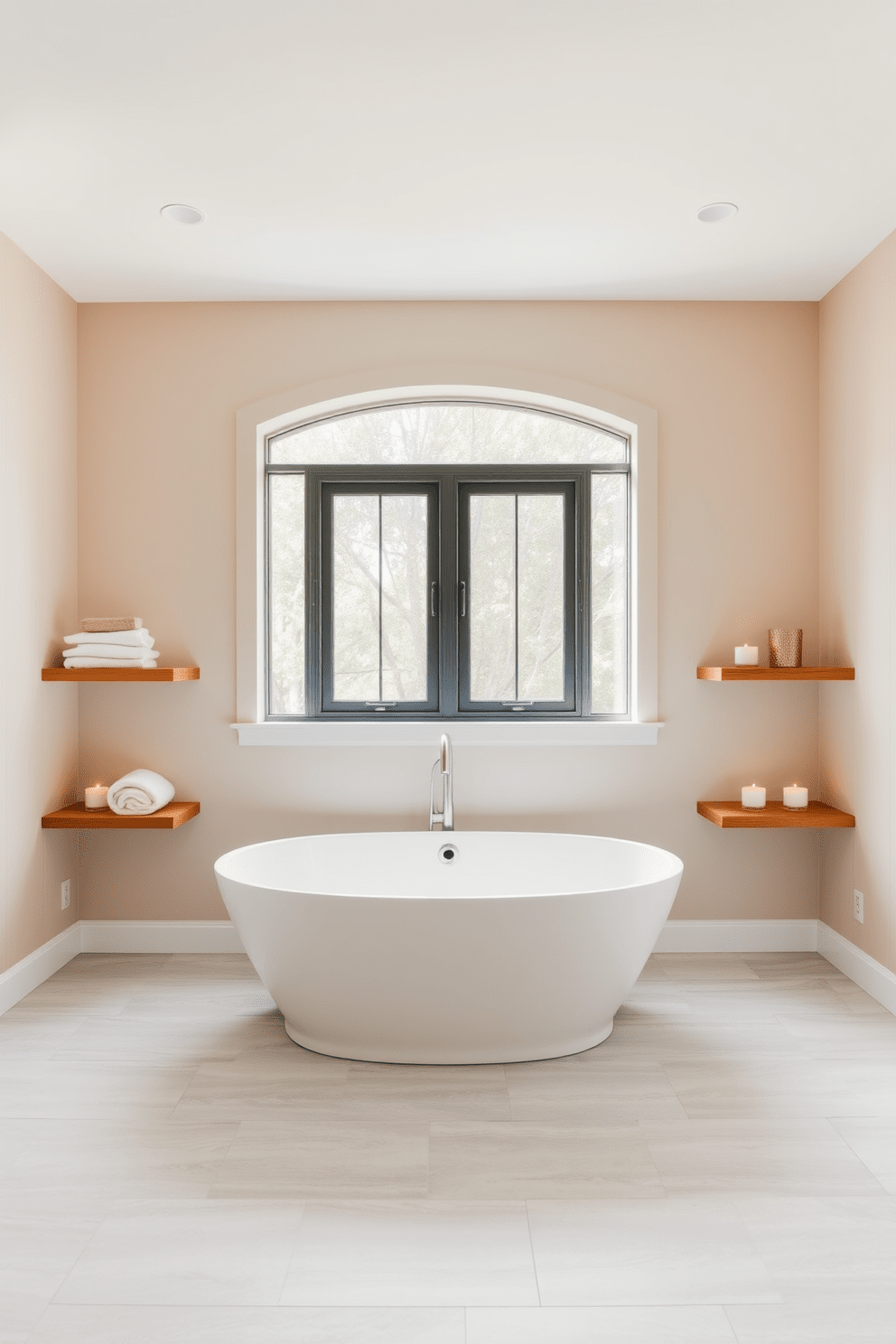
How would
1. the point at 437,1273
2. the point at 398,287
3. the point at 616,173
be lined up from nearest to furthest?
the point at 437,1273 → the point at 616,173 → the point at 398,287

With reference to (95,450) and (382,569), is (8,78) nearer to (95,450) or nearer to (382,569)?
(95,450)

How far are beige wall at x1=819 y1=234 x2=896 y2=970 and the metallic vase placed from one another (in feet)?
0.54

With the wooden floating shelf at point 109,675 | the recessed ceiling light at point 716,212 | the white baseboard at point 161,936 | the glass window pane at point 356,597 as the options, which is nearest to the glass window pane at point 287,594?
the glass window pane at point 356,597

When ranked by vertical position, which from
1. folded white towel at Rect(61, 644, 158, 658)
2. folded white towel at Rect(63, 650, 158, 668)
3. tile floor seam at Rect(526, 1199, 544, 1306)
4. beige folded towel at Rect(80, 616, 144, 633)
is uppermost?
beige folded towel at Rect(80, 616, 144, 633)

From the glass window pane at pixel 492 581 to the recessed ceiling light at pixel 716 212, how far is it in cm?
125

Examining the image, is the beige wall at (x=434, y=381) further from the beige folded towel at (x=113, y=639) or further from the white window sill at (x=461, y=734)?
the beige folded towel at (x=113, y=639)

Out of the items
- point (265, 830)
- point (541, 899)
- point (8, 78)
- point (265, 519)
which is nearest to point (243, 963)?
point (265, 830)

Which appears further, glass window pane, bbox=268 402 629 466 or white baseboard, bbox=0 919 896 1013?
glass window pane, bbox=268 402 629 466

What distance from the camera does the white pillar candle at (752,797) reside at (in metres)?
3.41

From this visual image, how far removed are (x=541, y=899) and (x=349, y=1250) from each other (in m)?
0.95

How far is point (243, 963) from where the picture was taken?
345 cm

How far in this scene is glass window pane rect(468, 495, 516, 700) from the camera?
3730mm

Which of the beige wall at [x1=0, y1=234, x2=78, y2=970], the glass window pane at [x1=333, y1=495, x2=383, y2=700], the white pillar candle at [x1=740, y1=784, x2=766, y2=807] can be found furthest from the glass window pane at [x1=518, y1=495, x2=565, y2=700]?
the beige wall at [x1=0, y1=234, x2=78, y2=970]

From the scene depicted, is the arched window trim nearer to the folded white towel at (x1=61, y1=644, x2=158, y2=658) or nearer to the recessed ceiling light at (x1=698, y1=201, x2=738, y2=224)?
the folded white towel at (x1=61, y1=644, x2=158, y2=658)
